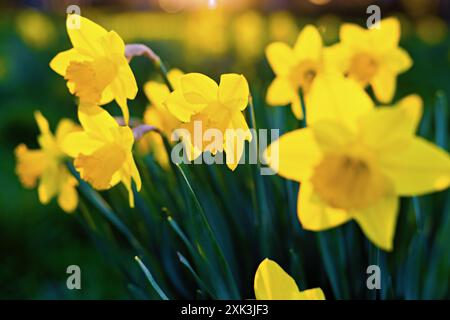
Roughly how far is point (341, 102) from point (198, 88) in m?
0.21

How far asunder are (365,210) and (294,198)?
37cm

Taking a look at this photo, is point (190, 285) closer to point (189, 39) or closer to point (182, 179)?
point (182, 179)

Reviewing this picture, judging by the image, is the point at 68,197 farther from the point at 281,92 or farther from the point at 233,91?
the point at 233,91

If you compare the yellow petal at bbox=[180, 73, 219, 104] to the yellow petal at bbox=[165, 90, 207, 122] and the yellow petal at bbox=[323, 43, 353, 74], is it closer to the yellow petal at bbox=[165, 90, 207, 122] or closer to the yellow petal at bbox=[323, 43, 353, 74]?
the yellow petal at bbox=[165, 90, 207, 122]

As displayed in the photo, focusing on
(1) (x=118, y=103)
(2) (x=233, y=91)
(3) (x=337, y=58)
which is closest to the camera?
(2) (x=233, y=91)

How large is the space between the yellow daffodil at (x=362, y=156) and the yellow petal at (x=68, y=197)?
66cm

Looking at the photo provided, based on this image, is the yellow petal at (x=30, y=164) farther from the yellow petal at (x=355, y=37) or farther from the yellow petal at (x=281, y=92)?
the yellow petal at (x=355, y=37)

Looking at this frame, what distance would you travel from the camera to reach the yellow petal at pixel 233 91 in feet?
2.63

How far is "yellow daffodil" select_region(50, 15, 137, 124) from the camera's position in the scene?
87cm

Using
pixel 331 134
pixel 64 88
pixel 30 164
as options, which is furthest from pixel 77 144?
pixel 64 88

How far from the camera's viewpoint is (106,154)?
89cm

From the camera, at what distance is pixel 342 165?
67cm

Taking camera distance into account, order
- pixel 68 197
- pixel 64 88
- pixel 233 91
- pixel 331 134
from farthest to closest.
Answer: pixel 64 88
pixel 68 197
pixel 233 91
pixel 331 134
